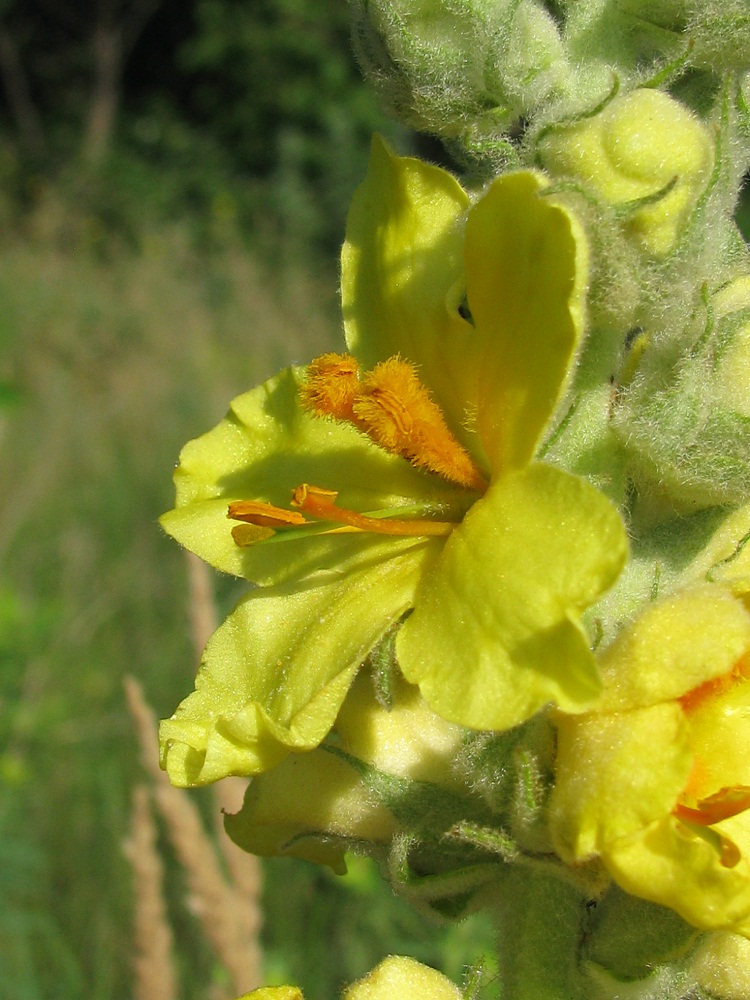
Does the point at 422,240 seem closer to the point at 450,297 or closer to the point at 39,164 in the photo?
the point at 450,297

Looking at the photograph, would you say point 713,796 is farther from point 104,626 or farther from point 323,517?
point 104,626

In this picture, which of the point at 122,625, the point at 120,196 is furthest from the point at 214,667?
the point at 120,196

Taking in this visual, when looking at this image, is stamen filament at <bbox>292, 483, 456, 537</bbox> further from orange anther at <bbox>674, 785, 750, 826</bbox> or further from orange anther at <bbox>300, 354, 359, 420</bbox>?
orange anther at <bbox>674, 785, 750, 826</bbox>

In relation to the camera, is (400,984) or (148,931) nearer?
(400,984)

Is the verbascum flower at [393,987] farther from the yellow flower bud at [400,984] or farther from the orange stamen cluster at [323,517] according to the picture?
the orange stamen cluster at [323,517]

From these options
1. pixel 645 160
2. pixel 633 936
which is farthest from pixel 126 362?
pixel 633 936

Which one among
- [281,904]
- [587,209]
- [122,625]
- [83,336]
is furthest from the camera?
Result: [83,336]

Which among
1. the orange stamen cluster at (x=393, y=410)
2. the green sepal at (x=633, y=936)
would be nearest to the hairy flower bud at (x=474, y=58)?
the orange stamen cluster at (x=393, y=410)
